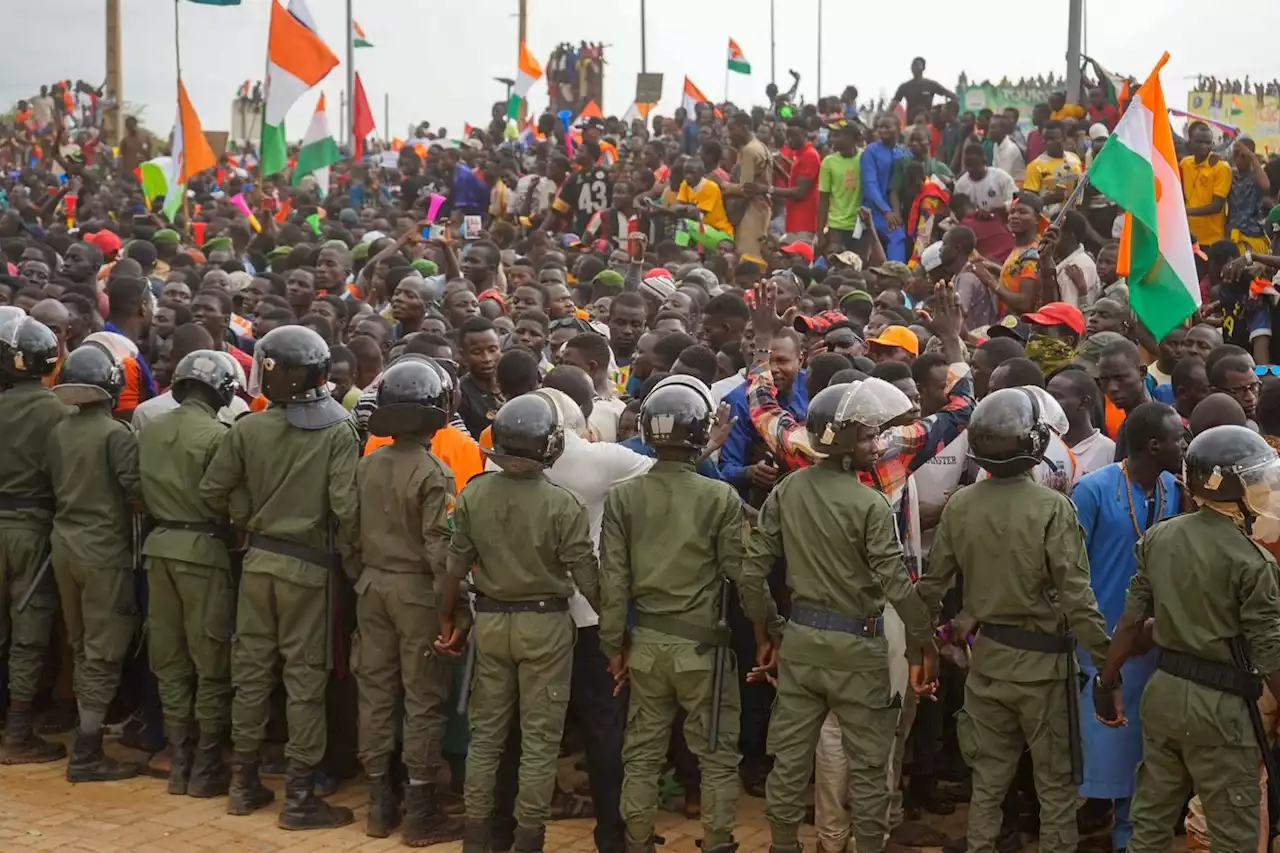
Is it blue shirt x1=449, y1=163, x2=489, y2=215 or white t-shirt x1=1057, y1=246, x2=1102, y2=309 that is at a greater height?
blue shirt x1=449, y1=163, x2=489, y2=215

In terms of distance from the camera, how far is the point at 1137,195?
9414 mm

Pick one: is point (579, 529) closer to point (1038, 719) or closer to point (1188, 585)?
point (1038, 719)

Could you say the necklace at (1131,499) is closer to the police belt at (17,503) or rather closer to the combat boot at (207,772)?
the combat boot at (207,772)

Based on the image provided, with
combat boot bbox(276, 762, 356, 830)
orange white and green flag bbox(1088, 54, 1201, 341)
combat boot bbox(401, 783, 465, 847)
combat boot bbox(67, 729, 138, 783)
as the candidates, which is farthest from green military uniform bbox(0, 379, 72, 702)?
orange white and green flag bbox(1088, 54, 1201, 341)

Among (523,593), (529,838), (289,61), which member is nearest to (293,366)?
(523,593)

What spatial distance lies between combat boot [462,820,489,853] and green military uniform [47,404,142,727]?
2.30m

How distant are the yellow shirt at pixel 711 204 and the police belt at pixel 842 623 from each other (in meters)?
12.0

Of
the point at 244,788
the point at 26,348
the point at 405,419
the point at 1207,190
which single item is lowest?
the point at 244,788

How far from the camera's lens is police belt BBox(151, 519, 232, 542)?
7590 mm

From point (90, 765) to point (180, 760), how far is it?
0.52 m

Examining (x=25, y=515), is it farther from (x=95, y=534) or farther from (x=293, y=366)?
(x=293, y=366)

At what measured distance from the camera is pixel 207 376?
303 inches

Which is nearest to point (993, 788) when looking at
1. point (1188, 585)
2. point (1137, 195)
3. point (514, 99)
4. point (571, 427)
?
point (1188, 585)

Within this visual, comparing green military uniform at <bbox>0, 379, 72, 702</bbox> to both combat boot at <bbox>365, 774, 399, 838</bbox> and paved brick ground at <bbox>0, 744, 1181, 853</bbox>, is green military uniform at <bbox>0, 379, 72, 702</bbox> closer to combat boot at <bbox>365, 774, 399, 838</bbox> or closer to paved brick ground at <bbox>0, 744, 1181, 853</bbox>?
paved brick ground at <bbox>0, 744, 1181, 853</bbox>
